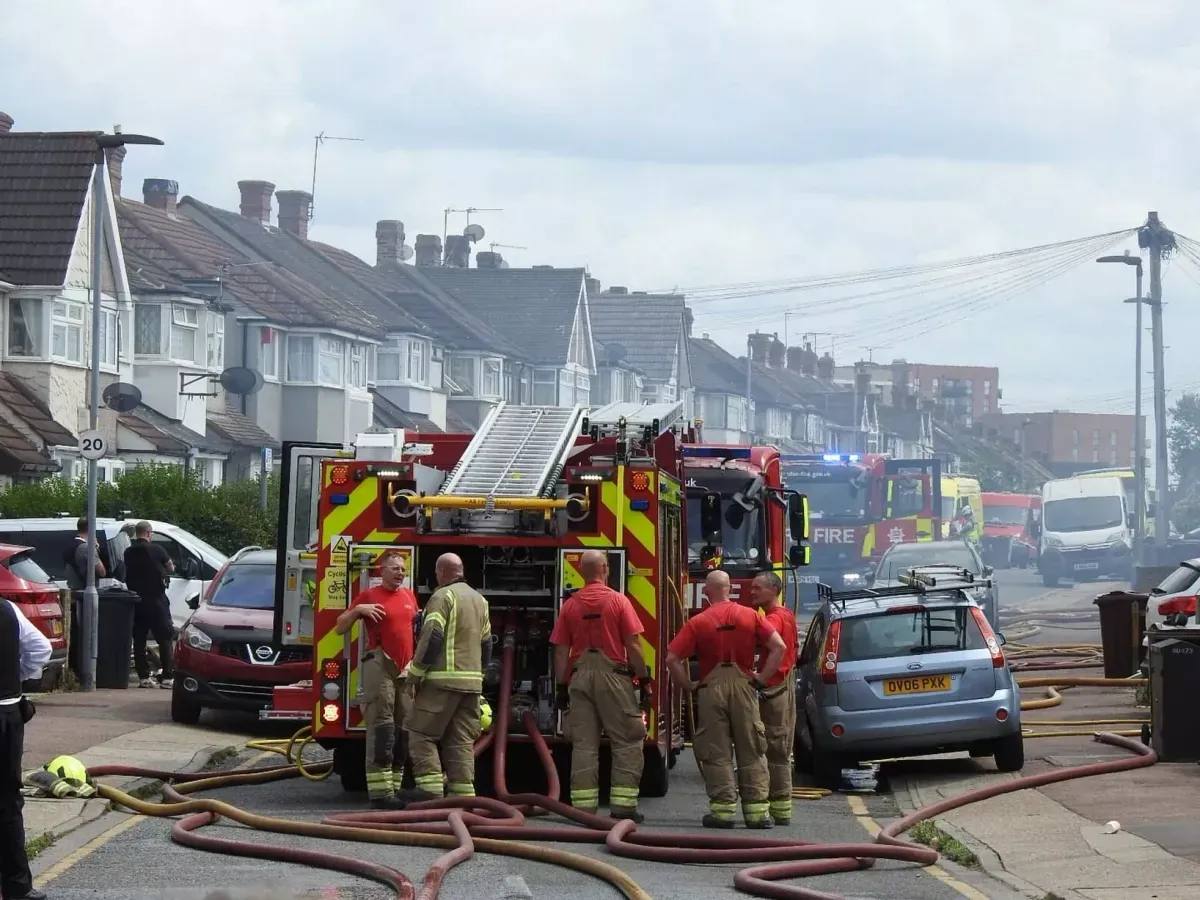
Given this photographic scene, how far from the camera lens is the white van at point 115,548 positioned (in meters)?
25.3

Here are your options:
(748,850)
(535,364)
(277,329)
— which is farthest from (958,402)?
(748,850)

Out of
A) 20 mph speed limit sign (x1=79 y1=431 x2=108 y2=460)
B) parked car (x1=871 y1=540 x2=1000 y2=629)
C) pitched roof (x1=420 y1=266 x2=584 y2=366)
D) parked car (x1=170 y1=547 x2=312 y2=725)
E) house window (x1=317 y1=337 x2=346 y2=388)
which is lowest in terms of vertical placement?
parked car (x1=170 y1=547 x2=312 y2=725)

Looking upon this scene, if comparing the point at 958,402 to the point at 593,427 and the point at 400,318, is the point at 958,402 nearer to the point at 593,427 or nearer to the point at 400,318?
the point at 400,318

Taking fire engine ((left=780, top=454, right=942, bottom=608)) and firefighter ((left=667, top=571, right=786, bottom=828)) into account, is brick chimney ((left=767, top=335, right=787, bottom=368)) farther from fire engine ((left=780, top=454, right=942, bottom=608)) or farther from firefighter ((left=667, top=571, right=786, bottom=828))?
firefighter ((left=667, top=571, right=786, bottom=828))

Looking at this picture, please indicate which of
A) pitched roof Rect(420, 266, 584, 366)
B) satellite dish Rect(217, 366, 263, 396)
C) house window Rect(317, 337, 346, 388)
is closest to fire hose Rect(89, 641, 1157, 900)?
satellite dish Rect(217, 366, 263, 396)

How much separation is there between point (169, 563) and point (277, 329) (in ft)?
104

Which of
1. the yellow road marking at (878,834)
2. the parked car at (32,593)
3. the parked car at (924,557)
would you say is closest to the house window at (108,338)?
the parked car at (924,557)

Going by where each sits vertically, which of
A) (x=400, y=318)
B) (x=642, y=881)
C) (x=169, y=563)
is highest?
(x=400, y=318)

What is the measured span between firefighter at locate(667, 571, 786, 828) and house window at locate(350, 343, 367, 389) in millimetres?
44648

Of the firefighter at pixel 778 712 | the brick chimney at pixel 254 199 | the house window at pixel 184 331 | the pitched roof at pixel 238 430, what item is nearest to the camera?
the firefighter at pixel 778 712

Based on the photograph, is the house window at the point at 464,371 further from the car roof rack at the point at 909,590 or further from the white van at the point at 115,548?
the car roof rack at the point at 909,590

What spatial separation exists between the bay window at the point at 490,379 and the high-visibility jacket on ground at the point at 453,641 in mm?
55750

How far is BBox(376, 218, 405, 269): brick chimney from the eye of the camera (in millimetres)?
78938

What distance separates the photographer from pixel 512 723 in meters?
14.2
